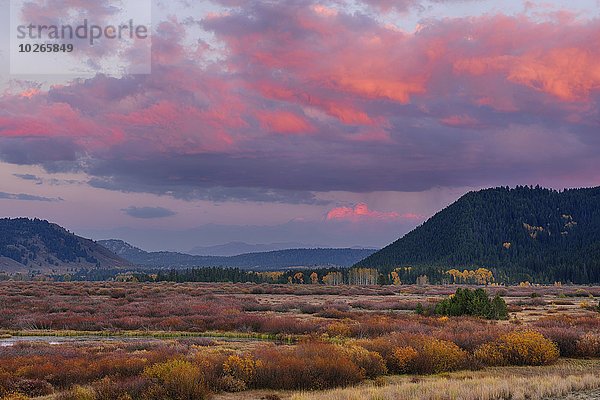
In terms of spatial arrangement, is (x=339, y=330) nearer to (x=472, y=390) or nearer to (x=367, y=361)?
(x=367, y=361)

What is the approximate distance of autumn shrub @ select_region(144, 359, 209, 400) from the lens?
13.9m

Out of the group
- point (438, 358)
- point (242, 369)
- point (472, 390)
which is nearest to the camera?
point (472, 390)

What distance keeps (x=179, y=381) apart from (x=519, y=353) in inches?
558

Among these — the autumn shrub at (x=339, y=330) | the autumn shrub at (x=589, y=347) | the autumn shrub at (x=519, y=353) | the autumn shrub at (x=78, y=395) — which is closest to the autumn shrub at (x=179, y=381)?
the autumn shrub at (x=78, y=395)

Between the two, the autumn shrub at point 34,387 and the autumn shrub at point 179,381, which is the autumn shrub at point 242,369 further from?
the autumn shrub at point 34,387

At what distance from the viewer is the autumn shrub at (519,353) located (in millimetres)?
19422

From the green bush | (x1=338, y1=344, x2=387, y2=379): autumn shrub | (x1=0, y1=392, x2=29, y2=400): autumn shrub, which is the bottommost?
the green bush

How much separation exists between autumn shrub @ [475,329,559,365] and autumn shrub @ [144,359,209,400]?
1210 cm

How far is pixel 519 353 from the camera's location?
1938 centimetres

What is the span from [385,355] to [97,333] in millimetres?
23608

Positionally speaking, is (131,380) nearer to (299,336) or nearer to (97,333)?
(299,336)

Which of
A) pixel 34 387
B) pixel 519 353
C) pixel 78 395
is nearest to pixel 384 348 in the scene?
pixel 519 353

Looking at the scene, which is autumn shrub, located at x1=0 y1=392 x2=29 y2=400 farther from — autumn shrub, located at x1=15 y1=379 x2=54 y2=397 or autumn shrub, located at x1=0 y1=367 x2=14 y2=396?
autumn shrub, located at x1=15 y1=379 x2=54 y2=397

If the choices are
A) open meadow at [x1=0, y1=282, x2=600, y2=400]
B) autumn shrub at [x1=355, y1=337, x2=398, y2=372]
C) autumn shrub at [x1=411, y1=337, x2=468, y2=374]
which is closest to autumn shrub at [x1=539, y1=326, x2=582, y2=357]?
open meadow at [x1=0, y1=282, x2=600, y2=400]
